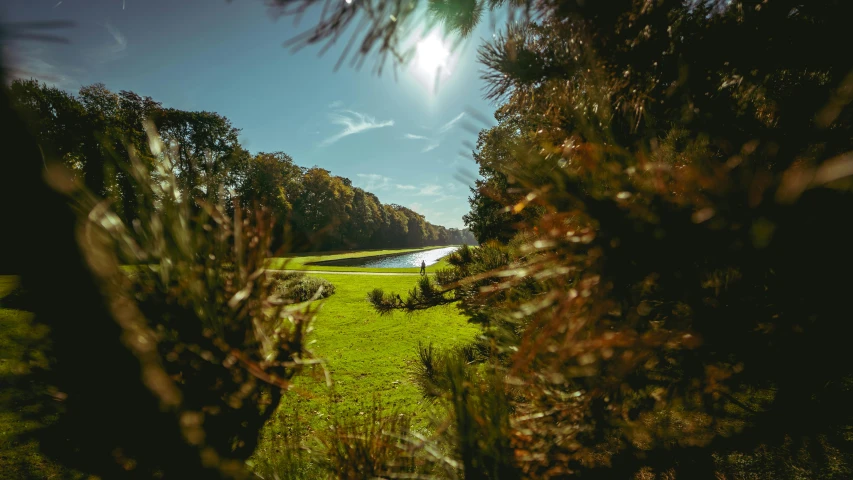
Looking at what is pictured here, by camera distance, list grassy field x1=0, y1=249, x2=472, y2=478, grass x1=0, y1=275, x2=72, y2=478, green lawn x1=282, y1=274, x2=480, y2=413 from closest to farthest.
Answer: grass x1=0, y1=275, x2=72, y2=478, grassy field x1=0, y1=249, x2=472, y2=478, green lawn x1=282, y1=274, x2=480, y2=413

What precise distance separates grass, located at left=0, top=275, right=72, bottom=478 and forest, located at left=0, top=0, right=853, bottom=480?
0.12ft

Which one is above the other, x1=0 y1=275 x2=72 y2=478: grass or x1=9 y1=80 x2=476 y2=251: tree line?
x1=9 y1=80 x2=476 y2=251: tree line

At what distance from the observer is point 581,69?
151cm

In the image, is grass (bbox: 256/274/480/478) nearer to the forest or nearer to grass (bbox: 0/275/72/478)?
the forest

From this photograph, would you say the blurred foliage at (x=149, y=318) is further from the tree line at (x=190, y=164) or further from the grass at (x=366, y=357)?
the grass at (x=366, y=357)

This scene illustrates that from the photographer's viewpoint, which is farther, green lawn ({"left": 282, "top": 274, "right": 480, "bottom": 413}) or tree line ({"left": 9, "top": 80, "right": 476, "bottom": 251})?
green lawn ({"left": 282, "top": 274, "right": 480, "bottom": 413})

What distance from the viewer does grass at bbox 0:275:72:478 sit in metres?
0.79

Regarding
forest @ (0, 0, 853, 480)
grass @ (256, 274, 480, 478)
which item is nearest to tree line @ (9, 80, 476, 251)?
forest @ (0, 0, 853, 480)

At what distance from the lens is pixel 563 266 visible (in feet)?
3.32

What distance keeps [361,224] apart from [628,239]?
62.1m

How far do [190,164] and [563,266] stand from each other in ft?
4.46

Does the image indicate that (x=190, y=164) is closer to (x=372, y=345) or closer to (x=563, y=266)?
(x=563, y=266)

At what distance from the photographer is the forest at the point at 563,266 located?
0.76 m

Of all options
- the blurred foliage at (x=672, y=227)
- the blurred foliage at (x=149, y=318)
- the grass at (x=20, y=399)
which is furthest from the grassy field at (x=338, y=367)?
the blurred foliage at (x=672, y=227)
